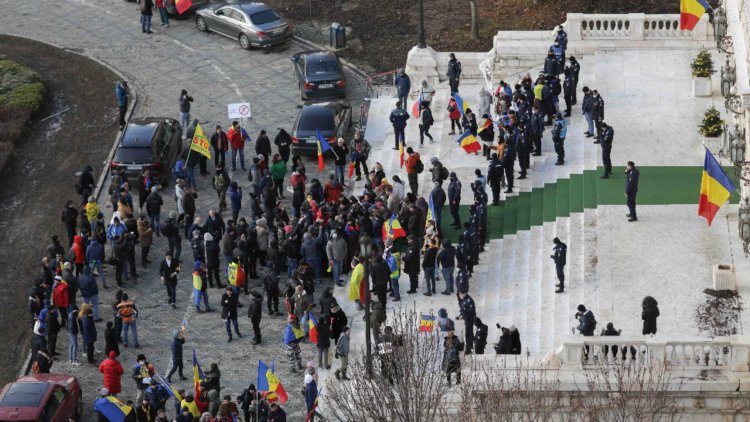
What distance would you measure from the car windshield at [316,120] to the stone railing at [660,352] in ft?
50.9

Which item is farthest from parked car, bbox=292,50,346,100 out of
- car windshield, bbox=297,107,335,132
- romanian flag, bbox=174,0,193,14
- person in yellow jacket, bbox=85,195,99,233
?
person in yellow jacket, bbox=85,195,99,233

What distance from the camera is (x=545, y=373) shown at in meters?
34.5

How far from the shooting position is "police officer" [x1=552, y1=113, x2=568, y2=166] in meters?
44.1

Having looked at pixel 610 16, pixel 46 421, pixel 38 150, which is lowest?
pixel 46 421

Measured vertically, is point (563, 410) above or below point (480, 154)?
below

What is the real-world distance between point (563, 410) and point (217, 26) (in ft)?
89.2

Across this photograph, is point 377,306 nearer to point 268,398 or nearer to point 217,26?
point 268,398

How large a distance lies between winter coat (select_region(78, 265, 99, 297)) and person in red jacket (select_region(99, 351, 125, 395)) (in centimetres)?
288

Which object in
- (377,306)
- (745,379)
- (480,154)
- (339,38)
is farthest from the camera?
(339,38)

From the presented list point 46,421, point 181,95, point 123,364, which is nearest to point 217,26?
point 181,95

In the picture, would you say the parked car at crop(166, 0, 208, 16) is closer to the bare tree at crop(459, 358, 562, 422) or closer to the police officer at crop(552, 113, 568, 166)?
the police officer at crop(552, 113, 568, 166)

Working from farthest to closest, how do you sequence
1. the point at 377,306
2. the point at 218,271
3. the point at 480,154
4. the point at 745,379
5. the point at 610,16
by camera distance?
the point at 610,16 → the point at 480,154 → the point at 218,271 → the point at 377,306 → the point at 745,379

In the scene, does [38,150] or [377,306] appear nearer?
[377,306]

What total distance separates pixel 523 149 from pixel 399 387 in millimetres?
13126
